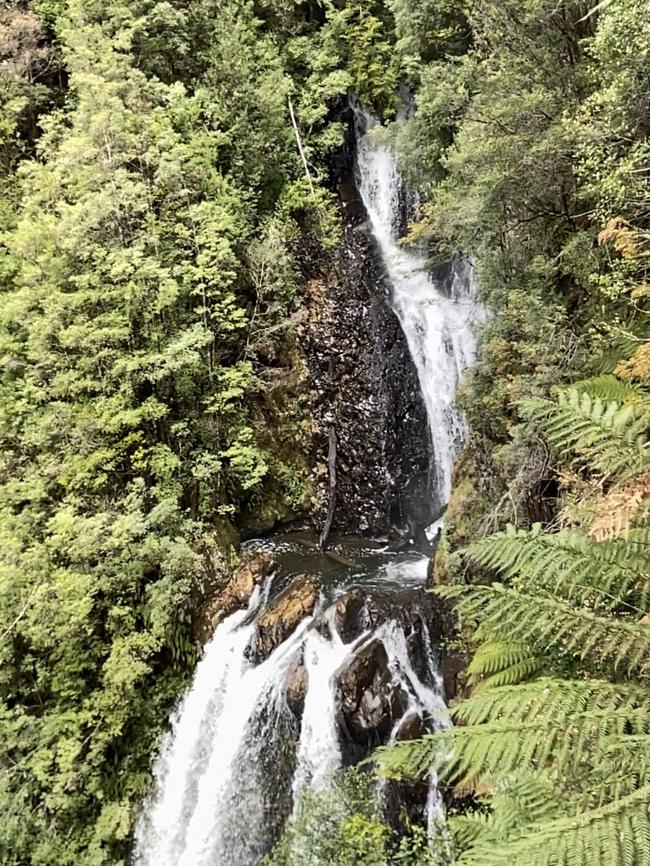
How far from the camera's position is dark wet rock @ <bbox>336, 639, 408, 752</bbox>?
5.61 m

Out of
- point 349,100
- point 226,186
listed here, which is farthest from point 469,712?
point 349,100

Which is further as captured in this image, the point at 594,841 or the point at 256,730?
the point at 256,730

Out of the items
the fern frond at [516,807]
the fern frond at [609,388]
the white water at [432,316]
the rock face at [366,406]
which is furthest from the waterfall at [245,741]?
the white water at [432,316]

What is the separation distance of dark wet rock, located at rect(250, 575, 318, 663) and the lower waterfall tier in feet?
0.04

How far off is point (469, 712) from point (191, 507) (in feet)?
24.8

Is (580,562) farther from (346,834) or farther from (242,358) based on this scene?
(242,358)

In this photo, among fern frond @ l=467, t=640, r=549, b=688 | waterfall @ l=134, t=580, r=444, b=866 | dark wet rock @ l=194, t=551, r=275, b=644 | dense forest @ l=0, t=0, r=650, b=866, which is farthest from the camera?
dark wet rock @ l=194, t=551, r=275, b=644

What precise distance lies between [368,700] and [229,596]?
2.58m

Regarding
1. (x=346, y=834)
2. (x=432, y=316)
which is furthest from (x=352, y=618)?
(x=432, y=316)

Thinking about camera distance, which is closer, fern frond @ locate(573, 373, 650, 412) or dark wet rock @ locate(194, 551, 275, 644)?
fern frond @ locate(573, 373, 650, 412)

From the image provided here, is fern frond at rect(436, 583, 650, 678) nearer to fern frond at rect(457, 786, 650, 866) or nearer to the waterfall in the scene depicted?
fern frond at rect(457, 786, 650, 866)

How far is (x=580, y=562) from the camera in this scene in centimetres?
159

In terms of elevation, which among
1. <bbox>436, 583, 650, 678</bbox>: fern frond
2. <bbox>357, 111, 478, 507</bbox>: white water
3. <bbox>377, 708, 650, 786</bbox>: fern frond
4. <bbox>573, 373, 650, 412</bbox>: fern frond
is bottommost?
<bbox>377, 708, 650, 786</bbox>: fern frond

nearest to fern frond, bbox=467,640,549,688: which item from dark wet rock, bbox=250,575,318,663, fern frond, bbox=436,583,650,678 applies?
fern frond, bbox=436,583,650,678
